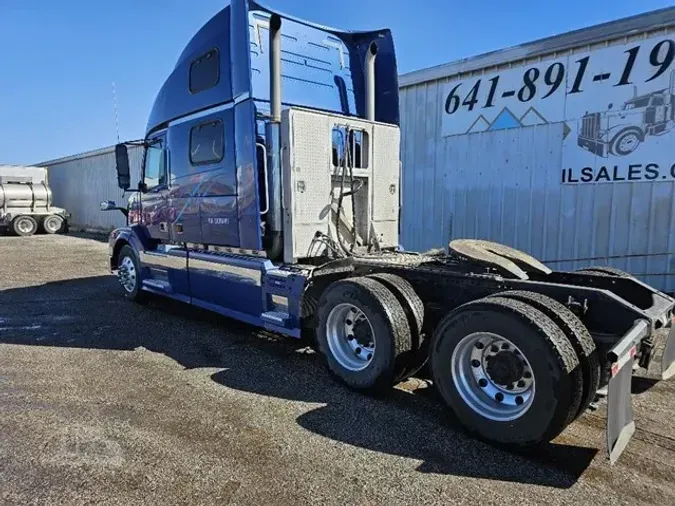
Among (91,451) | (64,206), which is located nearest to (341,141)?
(91,451)

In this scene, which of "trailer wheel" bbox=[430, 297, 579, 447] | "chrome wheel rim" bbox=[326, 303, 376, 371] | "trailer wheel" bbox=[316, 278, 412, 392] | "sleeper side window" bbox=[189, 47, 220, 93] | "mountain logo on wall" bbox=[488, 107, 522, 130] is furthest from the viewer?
"mountain logo on wall" bbox=[488, 107, 522, 130]

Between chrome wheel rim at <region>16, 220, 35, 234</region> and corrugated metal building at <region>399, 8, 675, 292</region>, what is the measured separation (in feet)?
70.9

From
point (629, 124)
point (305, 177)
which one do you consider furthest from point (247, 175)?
point (629, 124)

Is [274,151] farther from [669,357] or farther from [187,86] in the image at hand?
[669,357]

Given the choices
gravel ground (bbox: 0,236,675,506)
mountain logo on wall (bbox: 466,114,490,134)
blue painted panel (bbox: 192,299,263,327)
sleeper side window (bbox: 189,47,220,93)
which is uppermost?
sleeper side window (bbox: 189,47,220,93)

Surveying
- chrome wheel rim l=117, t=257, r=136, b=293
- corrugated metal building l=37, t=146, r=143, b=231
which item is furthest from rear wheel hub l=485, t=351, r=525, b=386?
corrugated metal building l=37, t=146, r=143, b=231

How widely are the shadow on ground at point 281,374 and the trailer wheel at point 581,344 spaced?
44cm

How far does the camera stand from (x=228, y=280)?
6098 millimetres

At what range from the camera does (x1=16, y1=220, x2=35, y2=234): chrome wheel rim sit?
78.1ft

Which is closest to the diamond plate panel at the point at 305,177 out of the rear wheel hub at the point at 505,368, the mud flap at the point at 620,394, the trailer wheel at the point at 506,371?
the trailer wheel at the point at 506,371

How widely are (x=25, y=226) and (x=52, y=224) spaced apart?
1.20m

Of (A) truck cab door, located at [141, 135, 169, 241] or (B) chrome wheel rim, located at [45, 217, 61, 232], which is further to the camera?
(B) chrome wheel rim, located at [45, 217, 61, 232]

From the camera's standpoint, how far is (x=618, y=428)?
300 centimetres

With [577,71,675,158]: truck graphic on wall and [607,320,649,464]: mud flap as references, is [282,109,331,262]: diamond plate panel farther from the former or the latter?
[577,71,675,158]: truck graphic on wall
